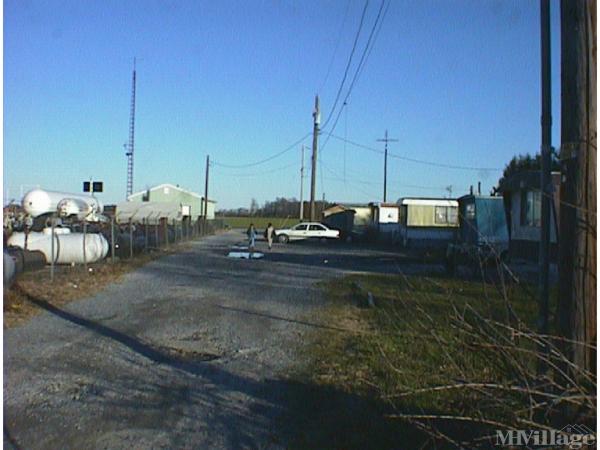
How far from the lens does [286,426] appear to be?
5.79 metres

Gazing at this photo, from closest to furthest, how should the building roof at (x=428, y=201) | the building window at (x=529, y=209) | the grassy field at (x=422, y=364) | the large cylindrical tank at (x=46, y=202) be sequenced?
the grassy field at (x=422, y=364) < the building window at (x=529, y=209) < the large cylindrical tank at (x=46, y=202) < the building roof at (x=428, y=201)

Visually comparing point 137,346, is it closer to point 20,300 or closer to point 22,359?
point 22,359

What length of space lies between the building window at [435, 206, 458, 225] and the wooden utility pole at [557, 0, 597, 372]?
37.9 m

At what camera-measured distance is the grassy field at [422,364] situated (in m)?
4.62

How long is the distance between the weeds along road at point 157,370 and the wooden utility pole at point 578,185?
7.81 feet

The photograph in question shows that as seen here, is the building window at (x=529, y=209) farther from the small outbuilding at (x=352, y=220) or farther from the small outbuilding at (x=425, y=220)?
the small outbuilding at (x=352, y=220)

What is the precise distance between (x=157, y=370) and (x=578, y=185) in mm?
5097

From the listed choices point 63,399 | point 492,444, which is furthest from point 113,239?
point 492,444

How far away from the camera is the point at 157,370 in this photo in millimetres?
7809

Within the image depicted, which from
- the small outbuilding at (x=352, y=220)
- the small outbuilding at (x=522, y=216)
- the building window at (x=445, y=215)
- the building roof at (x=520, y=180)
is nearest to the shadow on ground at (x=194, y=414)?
the building roof at (x=520, y=180)

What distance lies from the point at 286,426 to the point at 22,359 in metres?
3.96

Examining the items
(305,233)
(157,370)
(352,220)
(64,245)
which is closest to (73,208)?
(305,233)

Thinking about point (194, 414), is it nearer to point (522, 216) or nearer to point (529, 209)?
point (529, 209)

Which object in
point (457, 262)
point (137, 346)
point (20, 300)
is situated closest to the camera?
point (137, 346)
